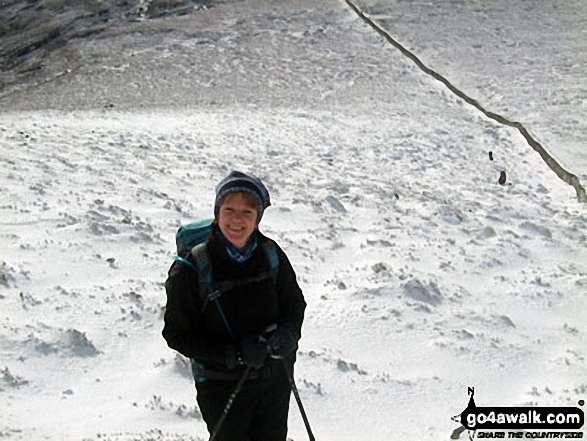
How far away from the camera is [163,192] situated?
1045 cm

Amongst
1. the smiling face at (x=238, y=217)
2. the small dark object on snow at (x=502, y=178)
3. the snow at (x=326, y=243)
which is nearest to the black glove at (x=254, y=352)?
the smiling face at (x=238, y=217)

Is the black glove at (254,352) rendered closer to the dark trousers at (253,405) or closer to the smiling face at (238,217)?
the dark trousers at (253,405)

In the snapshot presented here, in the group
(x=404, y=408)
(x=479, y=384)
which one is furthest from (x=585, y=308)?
(x=404, y=408)

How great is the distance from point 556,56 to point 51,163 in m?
21.1

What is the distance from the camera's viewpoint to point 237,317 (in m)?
3.31

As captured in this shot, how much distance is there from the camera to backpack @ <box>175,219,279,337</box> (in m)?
3.22

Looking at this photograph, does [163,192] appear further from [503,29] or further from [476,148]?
[503,29]

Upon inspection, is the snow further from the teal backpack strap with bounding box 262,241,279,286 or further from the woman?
the teal backpack strap with bounding box 262,241,279,286

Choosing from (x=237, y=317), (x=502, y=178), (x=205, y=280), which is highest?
(x=205, y=280)

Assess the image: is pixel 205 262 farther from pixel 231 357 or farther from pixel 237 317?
pixel 231 357

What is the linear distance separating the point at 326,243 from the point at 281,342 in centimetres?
547

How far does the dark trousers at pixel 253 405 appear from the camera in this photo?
134 inches

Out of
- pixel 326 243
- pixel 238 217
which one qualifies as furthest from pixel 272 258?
pixel 326 243

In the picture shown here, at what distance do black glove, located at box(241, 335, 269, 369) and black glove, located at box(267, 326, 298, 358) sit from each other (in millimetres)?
38
